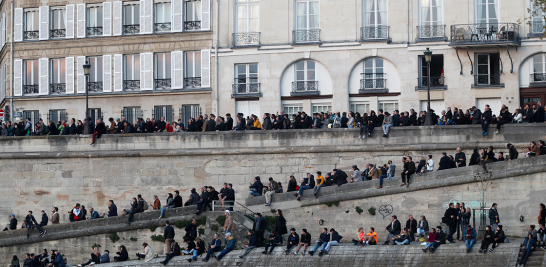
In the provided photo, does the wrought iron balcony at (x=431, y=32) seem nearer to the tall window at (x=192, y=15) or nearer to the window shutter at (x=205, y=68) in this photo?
the window shutter at (x=205, y=68)

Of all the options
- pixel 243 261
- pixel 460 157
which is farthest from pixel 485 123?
pixel 243 261

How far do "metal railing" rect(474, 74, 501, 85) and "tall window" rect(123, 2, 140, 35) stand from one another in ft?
50.1

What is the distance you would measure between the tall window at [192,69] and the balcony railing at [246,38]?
6.26 feet

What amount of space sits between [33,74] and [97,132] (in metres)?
10.2

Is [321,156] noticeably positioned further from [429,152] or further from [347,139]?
[429,152]

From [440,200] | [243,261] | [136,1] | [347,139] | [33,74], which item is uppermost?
[136,1]

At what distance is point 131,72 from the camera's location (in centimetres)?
4059

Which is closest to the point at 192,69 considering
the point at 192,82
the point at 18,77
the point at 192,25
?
the point at 192,82

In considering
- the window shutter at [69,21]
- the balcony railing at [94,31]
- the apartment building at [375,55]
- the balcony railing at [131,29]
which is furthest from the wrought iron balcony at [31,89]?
the apartment building at [375,55]

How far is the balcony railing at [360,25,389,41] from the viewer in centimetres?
3769

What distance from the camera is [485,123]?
29.4 m

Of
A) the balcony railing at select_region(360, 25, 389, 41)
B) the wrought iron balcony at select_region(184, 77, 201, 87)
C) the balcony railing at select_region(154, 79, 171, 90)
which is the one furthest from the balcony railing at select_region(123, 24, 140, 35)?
the balcony railing at select_region(360, 25, 389, 41)

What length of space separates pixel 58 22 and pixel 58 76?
2.55m

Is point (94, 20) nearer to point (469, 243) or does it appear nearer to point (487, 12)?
point (487, 12)
